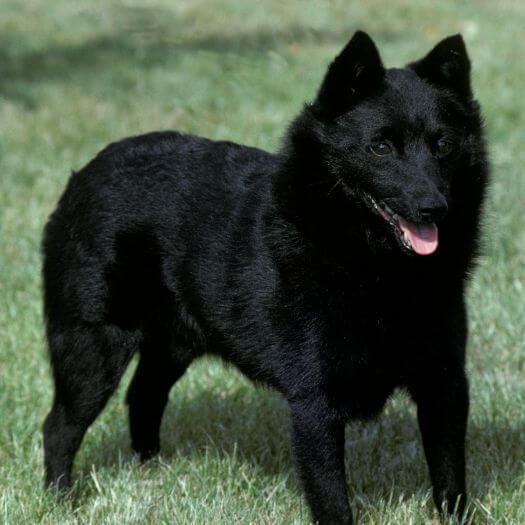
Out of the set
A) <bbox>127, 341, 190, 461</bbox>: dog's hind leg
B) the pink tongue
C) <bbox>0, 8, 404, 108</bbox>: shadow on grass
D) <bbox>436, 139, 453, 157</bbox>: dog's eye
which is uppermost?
<bbox>436, 139, 453, 157</bbox>: dog's eye

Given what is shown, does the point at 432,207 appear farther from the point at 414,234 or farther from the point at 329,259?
the point at 329,259

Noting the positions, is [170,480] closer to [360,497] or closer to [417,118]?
[360,497]

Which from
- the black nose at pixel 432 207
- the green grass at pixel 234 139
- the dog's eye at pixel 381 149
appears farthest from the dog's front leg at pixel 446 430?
the dog's eye at pixel 381 149

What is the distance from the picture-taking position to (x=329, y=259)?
3.12 m

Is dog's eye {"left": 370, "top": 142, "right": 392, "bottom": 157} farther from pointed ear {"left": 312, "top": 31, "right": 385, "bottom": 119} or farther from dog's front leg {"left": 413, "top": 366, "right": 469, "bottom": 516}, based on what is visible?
dog's front leg {"left": 413, "top": 366, "right": 469, "bottom": 516}

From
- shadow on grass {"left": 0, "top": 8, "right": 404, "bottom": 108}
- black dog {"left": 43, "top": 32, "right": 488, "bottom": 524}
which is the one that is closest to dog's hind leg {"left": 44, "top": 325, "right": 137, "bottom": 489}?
black dog {"left": 43, "top": 32, "right": 488, "bottom": 524}

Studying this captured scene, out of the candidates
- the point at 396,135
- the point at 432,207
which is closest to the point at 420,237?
the point at 432,207

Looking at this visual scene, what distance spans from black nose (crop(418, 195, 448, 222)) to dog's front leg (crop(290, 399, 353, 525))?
0.69m

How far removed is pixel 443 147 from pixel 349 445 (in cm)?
151

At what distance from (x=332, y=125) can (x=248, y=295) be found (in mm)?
626

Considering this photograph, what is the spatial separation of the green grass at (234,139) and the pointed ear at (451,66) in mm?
724

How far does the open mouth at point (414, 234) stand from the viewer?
2.94 m

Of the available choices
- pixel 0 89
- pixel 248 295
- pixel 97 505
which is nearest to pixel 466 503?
pixel 248 295

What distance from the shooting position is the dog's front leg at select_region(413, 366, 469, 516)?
318 cm
